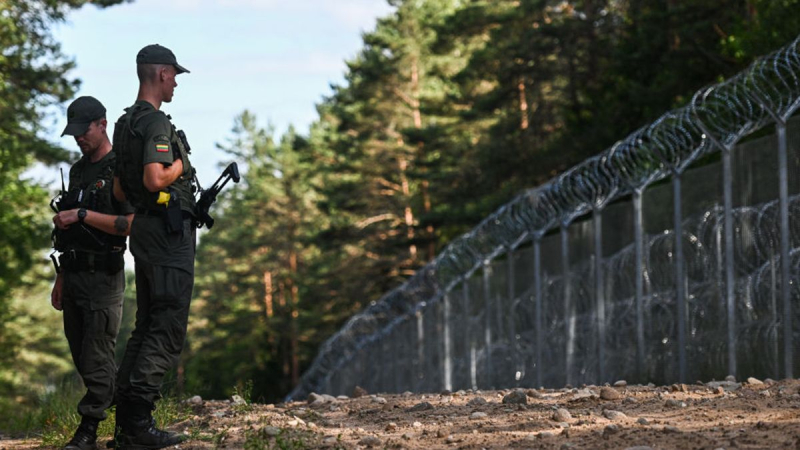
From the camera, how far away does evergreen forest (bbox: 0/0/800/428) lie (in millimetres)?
21219

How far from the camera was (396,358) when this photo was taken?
22.2m

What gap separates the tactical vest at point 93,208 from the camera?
6285 millimetres

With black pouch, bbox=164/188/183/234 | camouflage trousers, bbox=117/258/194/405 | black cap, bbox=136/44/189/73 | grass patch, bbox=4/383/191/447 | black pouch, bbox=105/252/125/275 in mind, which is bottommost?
grass patch, bbox=4/383/191/447

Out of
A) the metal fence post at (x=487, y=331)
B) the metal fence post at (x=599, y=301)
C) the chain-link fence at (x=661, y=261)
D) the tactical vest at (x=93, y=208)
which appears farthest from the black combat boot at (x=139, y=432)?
the metal fence post at (x=487, y=331)

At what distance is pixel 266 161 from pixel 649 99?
49069mm

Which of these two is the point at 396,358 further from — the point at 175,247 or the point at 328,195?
the point at 328,195

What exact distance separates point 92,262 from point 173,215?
65 cm

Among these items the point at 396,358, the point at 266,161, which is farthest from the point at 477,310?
the point at 266,161

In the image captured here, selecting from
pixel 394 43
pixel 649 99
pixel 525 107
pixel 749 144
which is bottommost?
pixel 749 144

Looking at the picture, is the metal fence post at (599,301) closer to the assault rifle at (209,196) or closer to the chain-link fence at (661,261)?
the chain-link fence at (661,261)

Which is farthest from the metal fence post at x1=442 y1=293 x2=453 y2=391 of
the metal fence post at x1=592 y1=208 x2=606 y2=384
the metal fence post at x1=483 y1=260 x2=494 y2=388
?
the metal fence post at x1=592 y1=208 x2=606 y2=384

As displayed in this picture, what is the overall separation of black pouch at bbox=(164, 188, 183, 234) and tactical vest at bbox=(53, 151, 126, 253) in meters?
0.53

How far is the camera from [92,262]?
6.27m

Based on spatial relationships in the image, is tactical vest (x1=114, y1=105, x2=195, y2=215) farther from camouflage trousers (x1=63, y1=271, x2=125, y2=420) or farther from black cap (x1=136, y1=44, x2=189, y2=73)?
camouflage trousers (x1=63, y1=271, x2=125, y2=420)
